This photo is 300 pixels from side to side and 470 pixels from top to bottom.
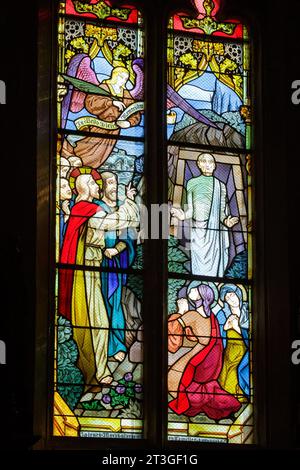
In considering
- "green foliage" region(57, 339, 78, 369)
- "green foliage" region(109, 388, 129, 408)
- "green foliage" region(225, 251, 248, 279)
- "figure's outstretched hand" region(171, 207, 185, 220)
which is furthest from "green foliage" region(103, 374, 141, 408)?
"figure's outstretched hand" region(171, 207, 185, 220)

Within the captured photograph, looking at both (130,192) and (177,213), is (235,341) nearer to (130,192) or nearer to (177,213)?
(177,213)

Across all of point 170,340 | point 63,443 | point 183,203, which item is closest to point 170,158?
point 183,203

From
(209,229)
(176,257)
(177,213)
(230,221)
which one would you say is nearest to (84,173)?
(177,213)

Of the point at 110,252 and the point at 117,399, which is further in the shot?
the point at 110,252

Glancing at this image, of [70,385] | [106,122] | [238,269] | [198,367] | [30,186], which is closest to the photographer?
[30,186]

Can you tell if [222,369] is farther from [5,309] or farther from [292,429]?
[5,309]

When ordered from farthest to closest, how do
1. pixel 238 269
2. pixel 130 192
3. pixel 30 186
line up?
pixel 238 269 < pixel 130 192 < pixel 30 186

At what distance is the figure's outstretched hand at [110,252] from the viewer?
14289mm

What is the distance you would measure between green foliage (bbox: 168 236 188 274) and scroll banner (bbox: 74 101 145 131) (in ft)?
3.26

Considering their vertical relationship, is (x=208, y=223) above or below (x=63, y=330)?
above

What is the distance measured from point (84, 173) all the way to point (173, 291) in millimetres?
1103

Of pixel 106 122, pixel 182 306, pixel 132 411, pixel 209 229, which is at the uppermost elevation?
pixel 106 122

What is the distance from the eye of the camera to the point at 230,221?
14633mm

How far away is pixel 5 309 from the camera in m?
13.1
